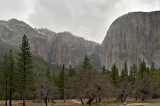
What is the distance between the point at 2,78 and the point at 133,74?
2559 inches

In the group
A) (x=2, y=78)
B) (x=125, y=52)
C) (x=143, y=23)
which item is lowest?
(x=2, y=78)

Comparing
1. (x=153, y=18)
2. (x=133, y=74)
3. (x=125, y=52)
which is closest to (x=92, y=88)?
(x=133, y=74)

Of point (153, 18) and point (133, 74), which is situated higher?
point (153, 18)

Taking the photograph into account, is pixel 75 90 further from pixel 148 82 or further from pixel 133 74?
pixel 133 74

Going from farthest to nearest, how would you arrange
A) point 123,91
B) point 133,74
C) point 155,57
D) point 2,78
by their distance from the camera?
1. point 155,57
2. point 133,74
3. point 123,91
4. point 2,78

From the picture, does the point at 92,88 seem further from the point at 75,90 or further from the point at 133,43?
the point at 133,43

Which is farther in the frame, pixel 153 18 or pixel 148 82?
pixel 153 18

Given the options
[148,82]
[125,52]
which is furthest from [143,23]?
[148,82]

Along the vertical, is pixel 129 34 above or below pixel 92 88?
above

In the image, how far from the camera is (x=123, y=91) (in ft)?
148

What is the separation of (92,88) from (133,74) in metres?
58.6

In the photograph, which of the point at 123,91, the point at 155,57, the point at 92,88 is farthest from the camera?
the point at 155,57

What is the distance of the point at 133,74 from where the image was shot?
86625 mm

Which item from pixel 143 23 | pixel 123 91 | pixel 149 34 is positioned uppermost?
pixel 143 23
